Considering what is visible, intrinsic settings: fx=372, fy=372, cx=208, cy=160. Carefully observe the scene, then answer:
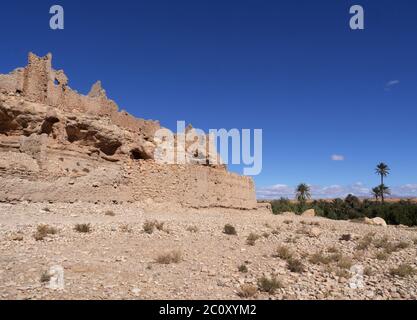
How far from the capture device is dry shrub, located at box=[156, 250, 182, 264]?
7.82 metres

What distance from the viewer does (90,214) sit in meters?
12.9

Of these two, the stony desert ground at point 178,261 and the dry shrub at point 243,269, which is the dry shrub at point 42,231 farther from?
the dry shrub at point 243,269

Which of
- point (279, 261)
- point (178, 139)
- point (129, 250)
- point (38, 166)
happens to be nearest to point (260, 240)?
point (279, 261)

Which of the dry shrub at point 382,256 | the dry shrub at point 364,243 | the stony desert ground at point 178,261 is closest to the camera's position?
the stony desert ground at point 178,261

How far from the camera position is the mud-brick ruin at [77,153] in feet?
44.0

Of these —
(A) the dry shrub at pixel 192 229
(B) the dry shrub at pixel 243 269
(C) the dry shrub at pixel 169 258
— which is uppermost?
(A) the dry shrub at pixel 192 229

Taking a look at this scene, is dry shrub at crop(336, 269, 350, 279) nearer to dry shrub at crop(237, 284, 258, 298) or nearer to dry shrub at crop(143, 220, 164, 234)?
dry shrub at crop(237, 284, 258, 298)

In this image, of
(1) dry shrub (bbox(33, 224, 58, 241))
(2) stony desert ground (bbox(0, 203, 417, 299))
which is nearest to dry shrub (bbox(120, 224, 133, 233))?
(2) stony desert ground (bbox(0, 203, 417, 299))

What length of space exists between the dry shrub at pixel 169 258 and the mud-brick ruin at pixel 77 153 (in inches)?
270

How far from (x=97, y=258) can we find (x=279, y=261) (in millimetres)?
4192

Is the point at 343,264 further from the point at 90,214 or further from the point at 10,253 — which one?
the point at 90,214

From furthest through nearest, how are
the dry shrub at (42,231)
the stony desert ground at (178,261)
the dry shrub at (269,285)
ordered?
the dry shrub at (42,231), the dry shrub at (269,285), the stony desert ground at (178,261)

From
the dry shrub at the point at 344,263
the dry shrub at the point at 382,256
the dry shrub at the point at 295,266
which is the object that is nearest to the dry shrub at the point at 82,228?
the dry shrub at the point at 295,266

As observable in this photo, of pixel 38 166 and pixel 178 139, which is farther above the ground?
pixel 178 139
